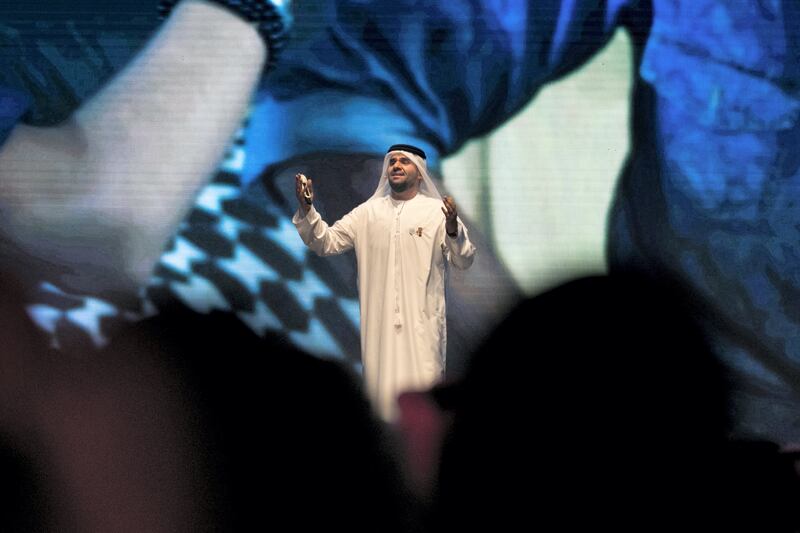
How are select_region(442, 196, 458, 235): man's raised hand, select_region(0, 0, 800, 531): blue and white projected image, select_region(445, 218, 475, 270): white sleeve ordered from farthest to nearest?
select_region(0, 0, 800, 531): blue and white projected image → select_region(445, 218, 475, 270): white sleeve → select_region(442, 196, 458, 235): man's raised hand

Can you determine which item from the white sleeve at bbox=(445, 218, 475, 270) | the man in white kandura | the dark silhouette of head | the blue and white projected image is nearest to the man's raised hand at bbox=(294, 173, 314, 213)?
the man in white kandura

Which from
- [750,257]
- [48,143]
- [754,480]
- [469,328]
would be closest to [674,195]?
[750,257]

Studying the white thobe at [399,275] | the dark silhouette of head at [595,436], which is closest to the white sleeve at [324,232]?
the white thobe at [399,275]

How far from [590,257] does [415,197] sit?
1295mm

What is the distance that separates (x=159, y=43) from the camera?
13.8 feet

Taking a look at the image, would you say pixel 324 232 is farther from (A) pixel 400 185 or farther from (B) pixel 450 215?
(B) pixel 450 215

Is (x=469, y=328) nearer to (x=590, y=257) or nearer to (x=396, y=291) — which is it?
(x=590, y=257)

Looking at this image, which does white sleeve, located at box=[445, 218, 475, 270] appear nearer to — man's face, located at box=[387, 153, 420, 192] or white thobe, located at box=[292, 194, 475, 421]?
white thobe, located at box=[292, 194, 475, 421]

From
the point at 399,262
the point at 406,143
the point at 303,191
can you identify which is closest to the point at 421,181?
the point at 399,262

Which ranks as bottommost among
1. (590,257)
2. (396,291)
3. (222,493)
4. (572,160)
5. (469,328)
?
A: (469,328)

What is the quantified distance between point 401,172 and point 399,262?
269 millimetres

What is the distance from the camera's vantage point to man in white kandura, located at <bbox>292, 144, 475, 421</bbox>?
2.78 m

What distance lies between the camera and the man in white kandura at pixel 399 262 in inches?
109

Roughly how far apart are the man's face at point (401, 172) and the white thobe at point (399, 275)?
5 centimetres
